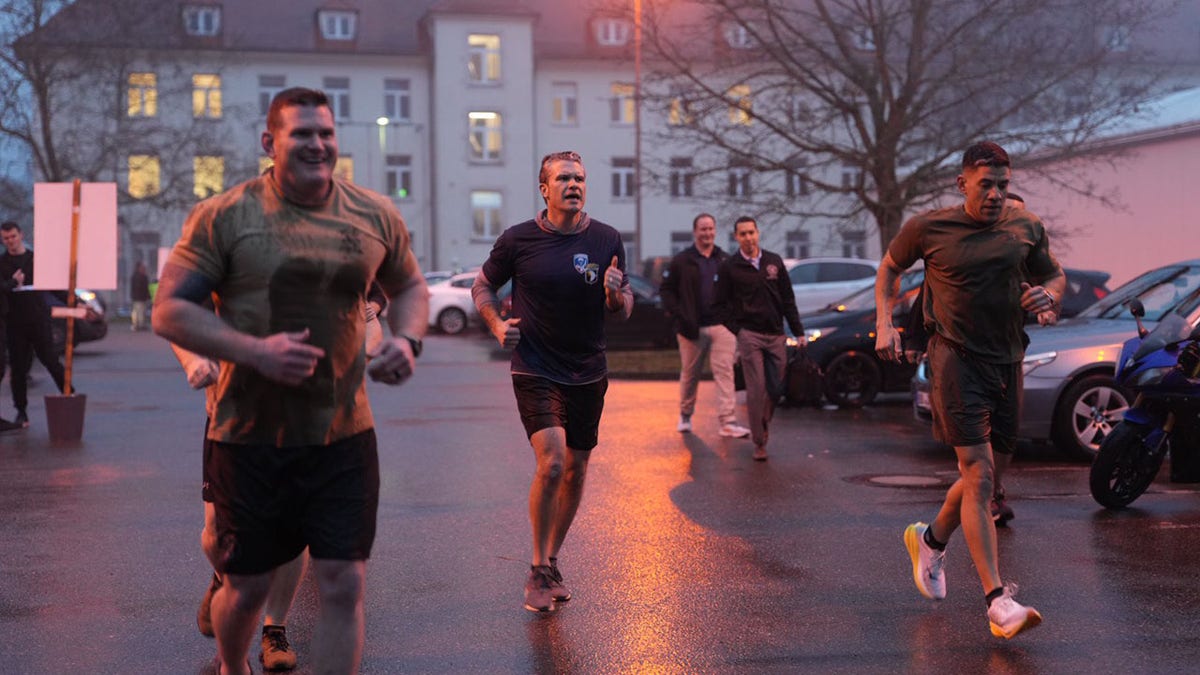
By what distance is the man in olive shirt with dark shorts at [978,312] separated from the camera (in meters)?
6.33

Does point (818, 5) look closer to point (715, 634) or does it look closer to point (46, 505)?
point (46, 505)

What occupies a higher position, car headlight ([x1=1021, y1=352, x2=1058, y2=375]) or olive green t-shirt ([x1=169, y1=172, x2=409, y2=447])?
olive green t-shirt ([x1=169, y1=172, x2=409, y2=447])

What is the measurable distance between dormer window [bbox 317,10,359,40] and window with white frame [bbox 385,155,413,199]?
537cm

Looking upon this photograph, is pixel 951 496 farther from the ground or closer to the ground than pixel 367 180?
closer to the ground

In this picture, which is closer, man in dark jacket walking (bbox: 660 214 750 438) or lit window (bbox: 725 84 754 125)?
man in dark jacket walking (bbox: 660 214 750 438)

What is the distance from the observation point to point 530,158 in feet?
192

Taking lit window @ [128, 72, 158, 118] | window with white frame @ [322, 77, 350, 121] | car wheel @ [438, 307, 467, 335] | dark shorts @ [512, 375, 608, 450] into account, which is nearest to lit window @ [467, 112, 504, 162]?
window with white frame @ [322, 77, 350, 121]

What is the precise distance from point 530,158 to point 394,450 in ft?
152

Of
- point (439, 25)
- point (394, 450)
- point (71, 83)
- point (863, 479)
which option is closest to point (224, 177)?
point (71, 83)

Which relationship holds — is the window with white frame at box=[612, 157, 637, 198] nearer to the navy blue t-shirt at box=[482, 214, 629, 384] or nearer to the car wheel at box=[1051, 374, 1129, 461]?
the car wheel at box=[1051, 374, 1129, 461]

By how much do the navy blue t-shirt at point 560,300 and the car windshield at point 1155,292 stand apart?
667 centimetres

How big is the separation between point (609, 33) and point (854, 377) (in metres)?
45.8

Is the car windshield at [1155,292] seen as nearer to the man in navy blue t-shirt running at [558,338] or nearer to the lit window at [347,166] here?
the man in navy blue t-shirt running at [558,338]

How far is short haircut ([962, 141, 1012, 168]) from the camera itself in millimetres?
6328
